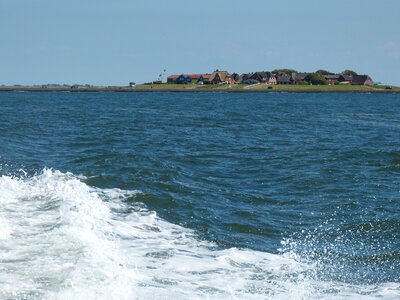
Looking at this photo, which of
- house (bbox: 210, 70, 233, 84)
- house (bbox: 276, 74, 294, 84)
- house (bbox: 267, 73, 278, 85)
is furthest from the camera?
house (bbox: 276, 74, 294, 84)

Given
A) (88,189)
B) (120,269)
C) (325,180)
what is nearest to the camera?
(120,269)

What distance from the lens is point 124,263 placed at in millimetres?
9672

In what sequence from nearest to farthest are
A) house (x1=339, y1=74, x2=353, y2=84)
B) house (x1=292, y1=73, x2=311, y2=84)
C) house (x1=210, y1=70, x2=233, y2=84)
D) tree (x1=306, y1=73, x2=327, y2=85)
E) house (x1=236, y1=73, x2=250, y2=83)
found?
tree (x1=306, y1=73, x2=327, y2=85)
house (x1=210, y1=70, x2=233, y2=84)
house (x1=292, y1=73, x2=311, y2=84)
house (x1=339, y1=74, x2=353, y2=84)
house (x1=236, y1=73, x2=250, y2=83)

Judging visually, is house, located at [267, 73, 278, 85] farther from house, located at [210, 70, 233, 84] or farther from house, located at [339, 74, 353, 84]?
house, located at [339, 74, 353, 84]

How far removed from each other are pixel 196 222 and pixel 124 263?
4.12 meters

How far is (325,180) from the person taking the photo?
19.0 meters

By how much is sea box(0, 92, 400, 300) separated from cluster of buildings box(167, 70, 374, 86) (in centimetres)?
16351

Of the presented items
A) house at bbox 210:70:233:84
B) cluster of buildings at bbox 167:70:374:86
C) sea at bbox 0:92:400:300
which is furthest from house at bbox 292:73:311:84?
sea at bbox 0:92:400:300

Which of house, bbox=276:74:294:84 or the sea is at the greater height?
house, bbox=276:74:294:84

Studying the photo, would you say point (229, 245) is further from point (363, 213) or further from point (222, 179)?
point (222, 179)

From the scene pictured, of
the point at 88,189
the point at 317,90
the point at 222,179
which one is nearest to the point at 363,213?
the point at 222,179

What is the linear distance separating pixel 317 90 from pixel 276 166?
137 metres

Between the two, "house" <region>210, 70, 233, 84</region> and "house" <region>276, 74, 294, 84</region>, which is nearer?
"house" <region>210, 70, 233, 84</region>

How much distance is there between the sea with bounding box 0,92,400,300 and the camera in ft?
29.6
